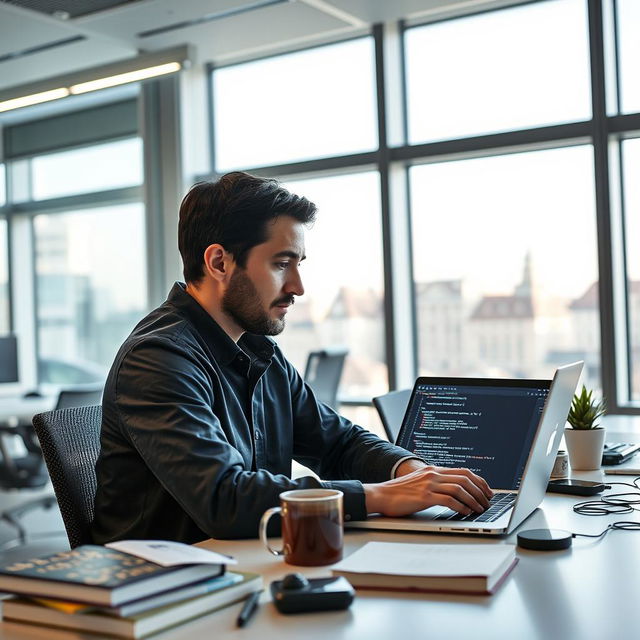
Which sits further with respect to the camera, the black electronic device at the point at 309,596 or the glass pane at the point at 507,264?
the glass pane at the point at 507,264

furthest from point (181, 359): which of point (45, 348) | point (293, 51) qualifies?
point (45, 348)

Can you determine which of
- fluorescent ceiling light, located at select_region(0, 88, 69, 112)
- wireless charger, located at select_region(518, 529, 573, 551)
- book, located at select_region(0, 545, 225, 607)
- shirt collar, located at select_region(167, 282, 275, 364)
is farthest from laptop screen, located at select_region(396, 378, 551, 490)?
fluorescent ceiling light, located at select_region(0, 88, 69, 112)

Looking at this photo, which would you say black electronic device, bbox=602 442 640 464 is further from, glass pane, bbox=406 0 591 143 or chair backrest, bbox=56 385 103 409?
glass pane, bbox=406 0 591 143

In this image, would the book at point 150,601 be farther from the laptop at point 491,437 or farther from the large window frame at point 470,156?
the large window frame at point 470,156

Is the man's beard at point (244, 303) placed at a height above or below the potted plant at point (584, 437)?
above

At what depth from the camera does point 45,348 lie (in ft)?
23.3

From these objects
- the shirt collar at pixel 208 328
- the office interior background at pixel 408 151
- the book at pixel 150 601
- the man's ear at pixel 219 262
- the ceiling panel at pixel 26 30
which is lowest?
the book at pixel 150 601

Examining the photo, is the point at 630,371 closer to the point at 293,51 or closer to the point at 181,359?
the point at 293,51

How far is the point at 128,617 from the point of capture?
3.14 ft

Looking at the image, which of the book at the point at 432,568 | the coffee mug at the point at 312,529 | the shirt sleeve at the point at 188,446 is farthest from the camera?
the shirt sleeve at the point at 188,446

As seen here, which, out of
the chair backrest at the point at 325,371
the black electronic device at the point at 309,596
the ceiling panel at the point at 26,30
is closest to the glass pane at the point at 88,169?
the ceiling panel at the point at 26,30

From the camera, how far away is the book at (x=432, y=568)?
1099mm

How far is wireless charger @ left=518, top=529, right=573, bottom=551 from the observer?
1314mm

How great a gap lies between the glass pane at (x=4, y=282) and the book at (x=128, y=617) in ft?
21.5
